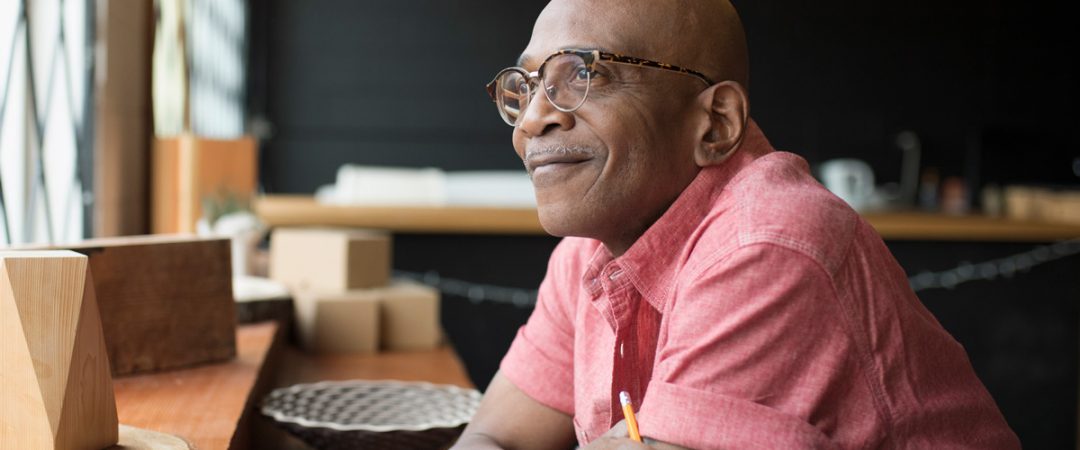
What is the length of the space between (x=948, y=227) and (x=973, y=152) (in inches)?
138

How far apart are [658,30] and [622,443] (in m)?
A: 0.45

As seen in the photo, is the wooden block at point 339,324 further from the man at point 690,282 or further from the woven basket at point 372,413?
the man at point 690,282

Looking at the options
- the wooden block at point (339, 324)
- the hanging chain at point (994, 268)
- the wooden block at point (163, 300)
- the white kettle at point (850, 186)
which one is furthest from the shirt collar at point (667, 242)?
the white kettle at point (850, 186)

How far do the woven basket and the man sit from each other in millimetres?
138

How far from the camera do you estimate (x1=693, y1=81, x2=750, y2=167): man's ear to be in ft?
3.95

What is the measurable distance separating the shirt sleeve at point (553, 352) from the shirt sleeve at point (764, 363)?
18.4 inches

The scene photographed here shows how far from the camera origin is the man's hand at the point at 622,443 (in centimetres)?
99

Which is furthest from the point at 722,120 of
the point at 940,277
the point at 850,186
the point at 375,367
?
the point at 850,186

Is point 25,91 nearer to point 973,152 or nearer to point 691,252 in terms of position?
point 691,252

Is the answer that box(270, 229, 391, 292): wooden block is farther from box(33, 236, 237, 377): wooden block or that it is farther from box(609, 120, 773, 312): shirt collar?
box(609, 120, 773, 312): shirt collar

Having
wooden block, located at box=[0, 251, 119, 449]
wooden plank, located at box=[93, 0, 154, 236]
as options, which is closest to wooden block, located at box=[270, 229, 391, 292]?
wooden plank, located at box=[93, 0, 154, 236]

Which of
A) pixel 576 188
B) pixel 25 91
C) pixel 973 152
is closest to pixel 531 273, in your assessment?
pixel 25 91

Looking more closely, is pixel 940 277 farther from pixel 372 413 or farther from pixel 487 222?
pixel 372 413

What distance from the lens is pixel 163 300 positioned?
167 centimetres
